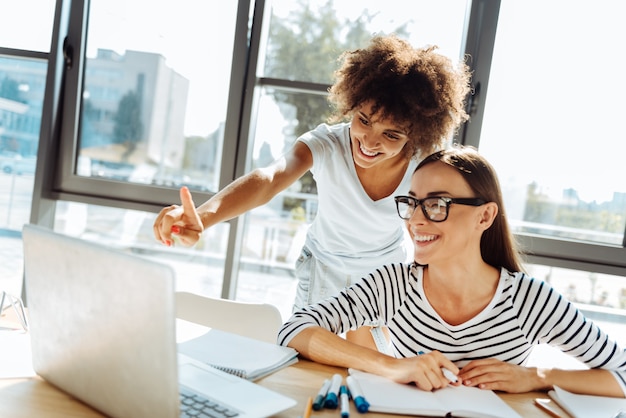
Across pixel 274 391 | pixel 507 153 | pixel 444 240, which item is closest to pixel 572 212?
pixel 507 153

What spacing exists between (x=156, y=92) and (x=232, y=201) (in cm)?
162

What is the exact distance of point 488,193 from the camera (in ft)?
4.83

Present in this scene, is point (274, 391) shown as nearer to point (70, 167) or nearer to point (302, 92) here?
point (302, 92)

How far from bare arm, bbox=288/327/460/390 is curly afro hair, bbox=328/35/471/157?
751mm

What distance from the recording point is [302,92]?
2.92 meters

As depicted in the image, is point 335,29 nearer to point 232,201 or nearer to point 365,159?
point 365,159

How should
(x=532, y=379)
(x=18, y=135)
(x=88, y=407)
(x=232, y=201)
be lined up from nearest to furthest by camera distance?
1. (x=88, y=407)
2. (x=532, y=379)
3. (x=232, y=201)
4. (x=18, y=135)

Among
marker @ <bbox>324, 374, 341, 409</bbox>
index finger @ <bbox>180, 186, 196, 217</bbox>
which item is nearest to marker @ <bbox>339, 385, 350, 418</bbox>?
marker @ <bbox>324, 374, 341, 409</bbox>

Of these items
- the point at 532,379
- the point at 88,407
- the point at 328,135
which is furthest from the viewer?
the point at 328,135

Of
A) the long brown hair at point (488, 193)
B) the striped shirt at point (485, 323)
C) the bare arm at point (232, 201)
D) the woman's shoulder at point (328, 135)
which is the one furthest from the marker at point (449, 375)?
the woman's shoulder at point (328, 135)

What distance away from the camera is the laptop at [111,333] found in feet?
2.40

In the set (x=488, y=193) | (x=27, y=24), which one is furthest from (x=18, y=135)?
(x=488, y=193)

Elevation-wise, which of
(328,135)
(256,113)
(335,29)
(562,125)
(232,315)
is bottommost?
(232,315)

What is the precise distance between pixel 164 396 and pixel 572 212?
2.47 meters
